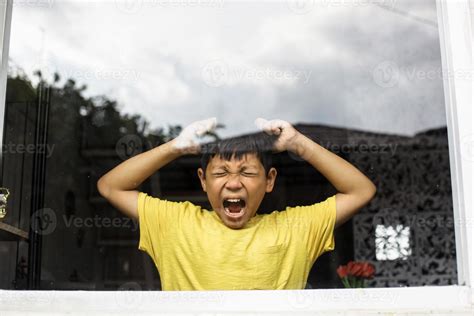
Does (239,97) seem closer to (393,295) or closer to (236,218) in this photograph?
(236,218)

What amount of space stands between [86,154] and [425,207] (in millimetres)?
2478

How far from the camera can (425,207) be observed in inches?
202

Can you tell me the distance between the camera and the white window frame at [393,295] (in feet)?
4.56

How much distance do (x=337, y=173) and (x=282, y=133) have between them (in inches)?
7.1

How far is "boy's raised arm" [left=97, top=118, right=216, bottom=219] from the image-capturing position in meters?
1.85

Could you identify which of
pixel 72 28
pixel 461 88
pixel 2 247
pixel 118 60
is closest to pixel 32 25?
pixel 72 28
